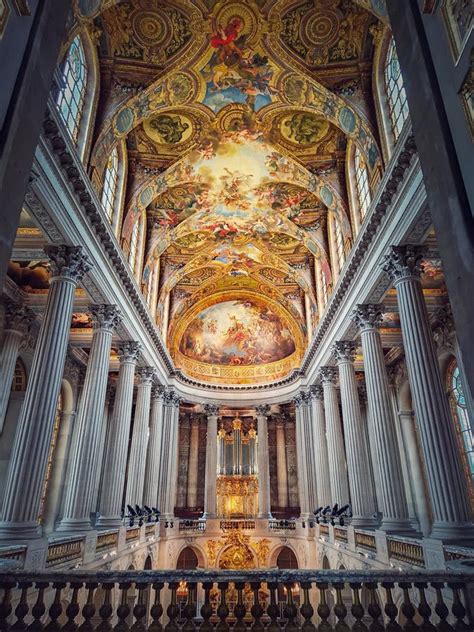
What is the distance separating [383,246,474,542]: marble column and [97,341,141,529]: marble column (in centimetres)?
1143

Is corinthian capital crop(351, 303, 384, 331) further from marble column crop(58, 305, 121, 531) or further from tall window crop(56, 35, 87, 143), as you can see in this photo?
tall window crop(56, 35, 87, 143)

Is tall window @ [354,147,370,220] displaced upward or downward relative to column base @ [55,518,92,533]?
upward

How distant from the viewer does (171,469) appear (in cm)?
2588

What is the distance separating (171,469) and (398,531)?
1656 cm

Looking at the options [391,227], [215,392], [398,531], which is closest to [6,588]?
[398,531]

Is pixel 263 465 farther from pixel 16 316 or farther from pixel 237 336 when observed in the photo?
pixel 16 316

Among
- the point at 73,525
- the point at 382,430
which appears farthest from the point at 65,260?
the point at 382,430

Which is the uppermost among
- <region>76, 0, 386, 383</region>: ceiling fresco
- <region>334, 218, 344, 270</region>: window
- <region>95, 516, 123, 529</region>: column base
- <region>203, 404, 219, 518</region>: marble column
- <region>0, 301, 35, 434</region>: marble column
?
<region>76, 0, 386, 383</region>: ceiling fresco

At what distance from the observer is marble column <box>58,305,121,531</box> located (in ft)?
42.2

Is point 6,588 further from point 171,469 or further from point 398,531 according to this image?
point 171,469

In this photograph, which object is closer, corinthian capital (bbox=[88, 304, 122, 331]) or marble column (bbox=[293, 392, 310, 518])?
corinthian capital (bbox=[88, 304, 122, 331])

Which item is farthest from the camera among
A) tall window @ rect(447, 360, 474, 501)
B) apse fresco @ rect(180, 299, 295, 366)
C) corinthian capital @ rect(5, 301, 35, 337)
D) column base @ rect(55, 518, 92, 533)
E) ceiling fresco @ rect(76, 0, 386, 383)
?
apse fresco @ rect(180, 299, 295, 366)

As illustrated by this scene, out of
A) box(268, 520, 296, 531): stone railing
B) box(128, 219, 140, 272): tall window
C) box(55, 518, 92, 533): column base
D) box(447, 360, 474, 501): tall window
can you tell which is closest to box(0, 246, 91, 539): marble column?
box(55, 518, 92, 533): column base

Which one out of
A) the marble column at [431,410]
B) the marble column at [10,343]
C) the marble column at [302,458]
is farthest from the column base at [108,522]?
the marble column at [302,458]
